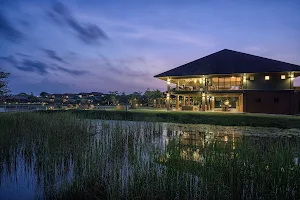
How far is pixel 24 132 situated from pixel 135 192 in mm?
5254

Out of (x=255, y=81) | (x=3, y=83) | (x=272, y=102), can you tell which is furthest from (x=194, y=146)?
(x=3, y=83)

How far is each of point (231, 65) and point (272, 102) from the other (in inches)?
177

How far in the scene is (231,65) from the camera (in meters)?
16.9

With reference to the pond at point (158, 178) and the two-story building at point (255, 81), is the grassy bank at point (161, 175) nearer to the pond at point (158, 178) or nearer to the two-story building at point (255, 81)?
the pond at point (158, 178)

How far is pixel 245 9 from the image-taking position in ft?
60.1

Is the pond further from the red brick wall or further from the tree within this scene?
the tree

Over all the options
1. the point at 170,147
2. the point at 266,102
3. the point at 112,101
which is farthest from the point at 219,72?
the point at 112,101

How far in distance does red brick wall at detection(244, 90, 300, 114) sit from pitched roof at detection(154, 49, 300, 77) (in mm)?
1936

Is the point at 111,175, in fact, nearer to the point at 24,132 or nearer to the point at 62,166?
the point at 62,166

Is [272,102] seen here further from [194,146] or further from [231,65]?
[194,146]

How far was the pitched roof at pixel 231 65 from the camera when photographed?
15.5 meters

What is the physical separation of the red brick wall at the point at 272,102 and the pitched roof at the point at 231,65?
1.94m

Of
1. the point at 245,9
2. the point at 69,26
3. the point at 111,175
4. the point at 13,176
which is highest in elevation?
the point at 69,26

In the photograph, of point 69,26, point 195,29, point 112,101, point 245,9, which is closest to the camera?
Answer: point 245,9
